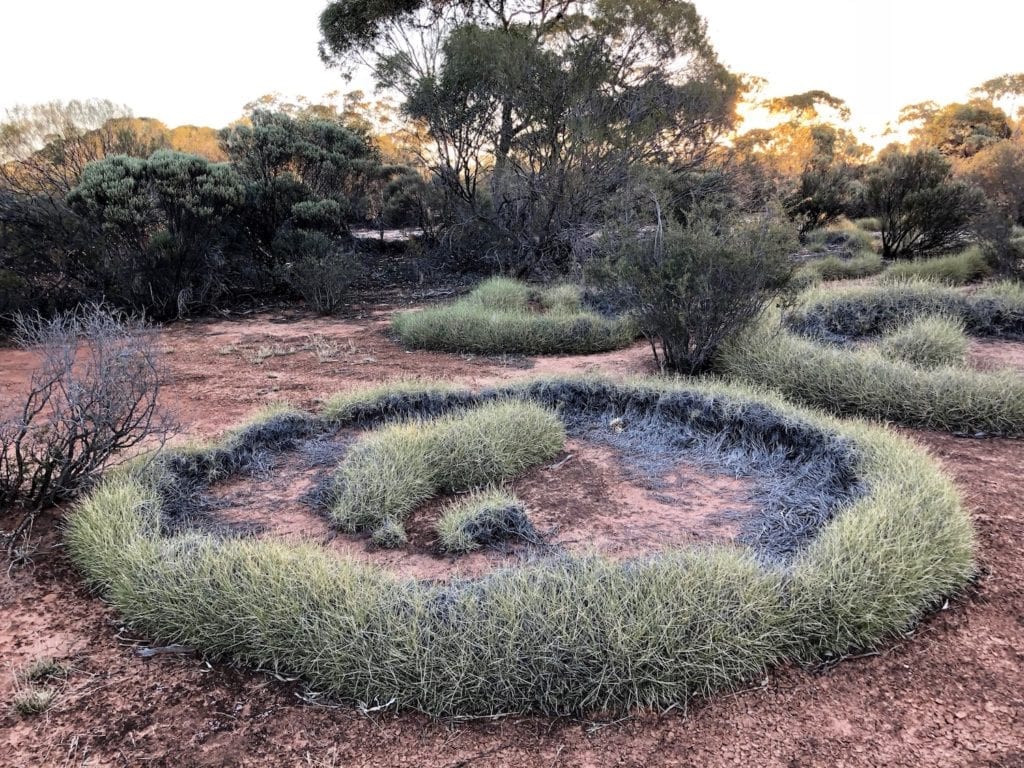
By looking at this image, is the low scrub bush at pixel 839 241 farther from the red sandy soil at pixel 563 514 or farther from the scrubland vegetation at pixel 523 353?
the red sandy soil at pixel 563 514

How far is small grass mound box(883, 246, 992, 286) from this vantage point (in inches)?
353

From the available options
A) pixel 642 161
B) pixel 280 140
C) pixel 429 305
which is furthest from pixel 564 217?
pixel 280 140

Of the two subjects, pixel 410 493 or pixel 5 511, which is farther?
pixel 410 493

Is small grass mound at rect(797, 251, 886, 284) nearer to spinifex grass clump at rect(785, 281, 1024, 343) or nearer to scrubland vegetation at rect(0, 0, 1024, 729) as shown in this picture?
scrubland vegetation at rect(0, 0, 1024, 729)

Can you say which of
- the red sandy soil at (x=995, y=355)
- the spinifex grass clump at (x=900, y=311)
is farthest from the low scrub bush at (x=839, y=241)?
the red sandy soil at (x=995, y=355)

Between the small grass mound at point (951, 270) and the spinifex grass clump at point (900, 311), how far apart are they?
74.1 inches

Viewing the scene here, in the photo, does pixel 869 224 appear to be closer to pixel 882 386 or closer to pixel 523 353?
pixel 523 353

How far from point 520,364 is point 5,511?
4093 millimetres

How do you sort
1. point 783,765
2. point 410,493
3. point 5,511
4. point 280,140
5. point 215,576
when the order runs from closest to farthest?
1. point 783,765
2. point 215,576
3. point 5,511
4. point 410,493
5. point 280,140

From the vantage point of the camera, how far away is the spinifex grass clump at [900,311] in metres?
6.51

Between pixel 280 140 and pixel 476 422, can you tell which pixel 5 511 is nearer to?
pixel 476 422

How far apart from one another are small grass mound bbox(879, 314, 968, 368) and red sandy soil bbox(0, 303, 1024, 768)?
3.22 metres

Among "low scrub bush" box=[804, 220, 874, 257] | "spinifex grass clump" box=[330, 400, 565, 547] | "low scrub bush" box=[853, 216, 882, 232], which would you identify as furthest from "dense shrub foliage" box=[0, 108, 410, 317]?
"low scrub bush" box=[853, 216, 882, 232]

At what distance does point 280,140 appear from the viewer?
1041cm
